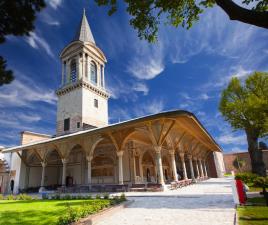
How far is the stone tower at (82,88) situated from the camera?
28.6m

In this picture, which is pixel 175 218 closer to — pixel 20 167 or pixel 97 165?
pixel 97 165

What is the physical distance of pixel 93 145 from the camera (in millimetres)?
17562

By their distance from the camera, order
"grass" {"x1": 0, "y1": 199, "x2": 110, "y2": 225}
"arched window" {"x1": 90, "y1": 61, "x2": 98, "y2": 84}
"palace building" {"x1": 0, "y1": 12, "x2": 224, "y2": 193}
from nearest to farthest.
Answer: "grass" {"x1": 0, "y1": 199, "x2": 110, "y2": 225}
"palace building" {"x1": 0, "y1": 12, "x2": 224, "y2": 193}
"arched window" {"x1": 90, "y1": 61, "x2": 98, "y2": 84}

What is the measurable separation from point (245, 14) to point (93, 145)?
1561 cm

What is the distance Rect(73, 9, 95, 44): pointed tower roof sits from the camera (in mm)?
32775

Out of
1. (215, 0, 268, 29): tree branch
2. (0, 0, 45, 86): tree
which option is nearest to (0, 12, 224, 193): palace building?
(215, 0, 268, 29): tree branch

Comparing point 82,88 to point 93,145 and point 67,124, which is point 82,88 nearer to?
point 67,124

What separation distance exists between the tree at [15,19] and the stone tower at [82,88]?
23.6m

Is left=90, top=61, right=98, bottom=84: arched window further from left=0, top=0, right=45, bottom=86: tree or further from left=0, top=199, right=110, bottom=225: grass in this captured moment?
left=0, top=0, right=45, bottom=86: tree

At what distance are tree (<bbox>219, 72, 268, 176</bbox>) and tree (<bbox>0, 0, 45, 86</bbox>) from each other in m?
20.5

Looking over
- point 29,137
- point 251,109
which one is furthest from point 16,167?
point 251,109

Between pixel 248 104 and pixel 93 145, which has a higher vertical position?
pixel 248 104

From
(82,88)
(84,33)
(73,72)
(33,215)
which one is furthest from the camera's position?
(84,33)

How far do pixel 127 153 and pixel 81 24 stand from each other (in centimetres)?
2590
